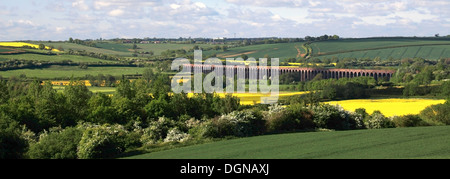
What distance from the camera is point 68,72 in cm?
12825

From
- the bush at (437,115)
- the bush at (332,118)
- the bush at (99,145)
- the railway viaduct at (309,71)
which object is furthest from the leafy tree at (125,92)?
the railway viaduct at (309,71)

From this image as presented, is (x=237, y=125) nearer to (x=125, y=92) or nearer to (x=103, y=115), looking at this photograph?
(x=103, y=115)

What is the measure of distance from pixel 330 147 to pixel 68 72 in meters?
107

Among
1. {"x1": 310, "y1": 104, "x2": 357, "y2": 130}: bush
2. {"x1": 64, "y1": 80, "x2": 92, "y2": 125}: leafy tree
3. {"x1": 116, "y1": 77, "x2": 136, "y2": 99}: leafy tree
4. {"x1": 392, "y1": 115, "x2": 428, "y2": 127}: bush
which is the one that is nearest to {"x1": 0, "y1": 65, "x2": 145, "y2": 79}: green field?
{"x1": 116, "y1": 77, "x2": 136, "y2": 99}: leafy tree

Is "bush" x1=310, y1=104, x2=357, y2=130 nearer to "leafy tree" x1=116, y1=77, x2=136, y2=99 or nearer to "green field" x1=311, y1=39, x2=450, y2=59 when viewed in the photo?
"leafy tree" x1=116, y1=77, x2=136, y2=99

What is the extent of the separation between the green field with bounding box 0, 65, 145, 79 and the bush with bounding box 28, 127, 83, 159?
277 ft

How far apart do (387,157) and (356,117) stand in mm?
20761

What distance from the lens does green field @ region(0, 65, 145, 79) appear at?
116525 millimetres

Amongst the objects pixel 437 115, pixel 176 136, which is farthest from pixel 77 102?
pixel 437 115

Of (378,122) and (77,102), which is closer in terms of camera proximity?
(378,122)
